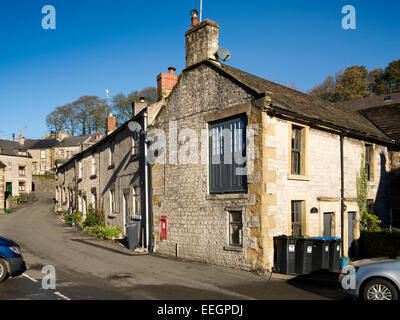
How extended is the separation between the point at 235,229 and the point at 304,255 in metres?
2.53

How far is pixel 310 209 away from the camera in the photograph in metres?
13.7

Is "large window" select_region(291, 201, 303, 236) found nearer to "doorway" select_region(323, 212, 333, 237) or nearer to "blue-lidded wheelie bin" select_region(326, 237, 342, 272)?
"blue-lidded wheelie bin" select_region(326, 237, 342, 272)

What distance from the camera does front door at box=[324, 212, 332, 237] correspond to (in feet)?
48.2

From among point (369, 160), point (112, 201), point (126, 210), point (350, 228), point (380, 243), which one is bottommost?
point (380, 243)

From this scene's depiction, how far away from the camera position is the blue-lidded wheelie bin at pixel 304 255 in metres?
11.5

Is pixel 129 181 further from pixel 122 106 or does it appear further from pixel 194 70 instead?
pixel 122 106

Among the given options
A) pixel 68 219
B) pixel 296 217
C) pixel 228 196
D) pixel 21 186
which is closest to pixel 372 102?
pixel 296 217

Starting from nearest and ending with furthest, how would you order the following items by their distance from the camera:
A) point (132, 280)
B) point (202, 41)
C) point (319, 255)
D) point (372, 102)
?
point (132, 280) < point (319, 255) < point (202, 41) < point (372, 102)

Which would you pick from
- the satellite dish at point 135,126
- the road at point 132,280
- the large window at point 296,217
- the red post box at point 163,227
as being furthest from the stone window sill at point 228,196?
the satellite dish at point 135,126

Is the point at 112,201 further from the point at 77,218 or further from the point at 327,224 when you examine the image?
the point at 327,224

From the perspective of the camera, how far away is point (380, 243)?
600 inches

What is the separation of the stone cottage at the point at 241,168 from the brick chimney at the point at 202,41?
4cm

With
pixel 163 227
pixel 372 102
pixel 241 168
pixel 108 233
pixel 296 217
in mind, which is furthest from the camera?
pixel 372 102

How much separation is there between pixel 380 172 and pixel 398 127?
3.34 m
